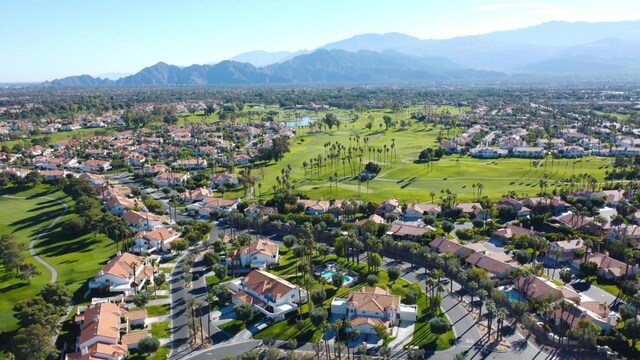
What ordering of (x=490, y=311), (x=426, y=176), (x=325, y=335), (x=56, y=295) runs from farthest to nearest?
(x=426, y=176) < (x=56, y=295) < (x=325, y=335) < (x=490, y=311)

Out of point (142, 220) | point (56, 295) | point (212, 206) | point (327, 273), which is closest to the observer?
point (56, 295)

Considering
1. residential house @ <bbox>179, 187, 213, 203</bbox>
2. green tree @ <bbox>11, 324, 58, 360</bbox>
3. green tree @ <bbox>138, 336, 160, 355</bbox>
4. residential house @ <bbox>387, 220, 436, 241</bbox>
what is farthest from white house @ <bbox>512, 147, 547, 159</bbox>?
green tree @ <bbox>11, 324, 58, 360</bbox>

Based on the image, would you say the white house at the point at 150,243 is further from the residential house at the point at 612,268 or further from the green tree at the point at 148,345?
the residential house at the point at 612,268

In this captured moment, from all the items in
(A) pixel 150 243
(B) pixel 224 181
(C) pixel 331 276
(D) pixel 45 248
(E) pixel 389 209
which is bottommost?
(C) pixel 331 276

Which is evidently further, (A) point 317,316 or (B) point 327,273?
(B) point 327,273

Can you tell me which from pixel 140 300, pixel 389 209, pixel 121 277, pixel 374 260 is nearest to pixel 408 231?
pixel 389 209

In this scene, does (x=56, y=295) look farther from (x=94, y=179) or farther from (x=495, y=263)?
(x=94, y=179)

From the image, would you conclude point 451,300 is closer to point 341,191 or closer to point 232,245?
point 232,245
